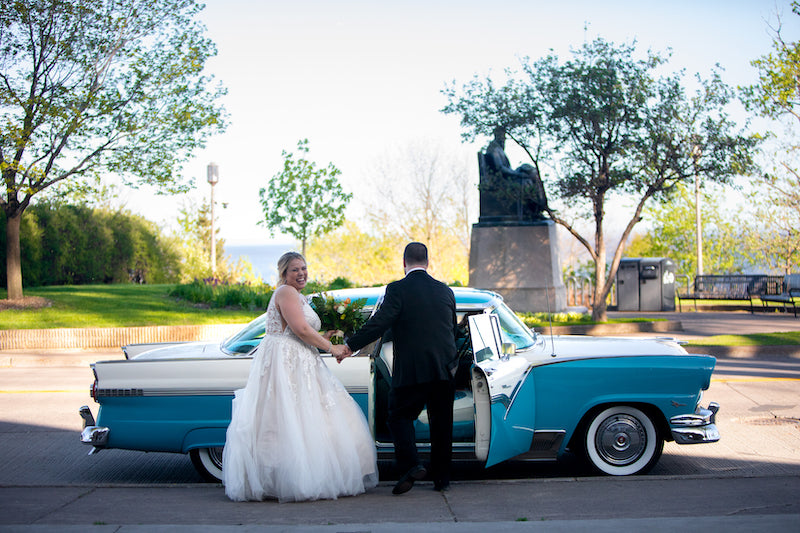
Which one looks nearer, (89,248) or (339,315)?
(339,315)

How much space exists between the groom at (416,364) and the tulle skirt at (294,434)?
31cm

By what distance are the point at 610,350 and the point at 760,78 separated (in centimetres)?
1557

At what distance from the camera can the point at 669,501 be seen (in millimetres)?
5180

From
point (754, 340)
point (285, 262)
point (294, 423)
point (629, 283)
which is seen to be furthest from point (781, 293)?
point (294, 423)

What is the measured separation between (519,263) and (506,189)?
211 centimetres

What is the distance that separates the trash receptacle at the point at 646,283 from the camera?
23.8m

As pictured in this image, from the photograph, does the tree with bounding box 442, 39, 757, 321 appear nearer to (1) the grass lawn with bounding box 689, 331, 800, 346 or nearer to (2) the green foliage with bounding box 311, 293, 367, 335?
(1) the grass lawn with bounding box 689, 331, 800, 346

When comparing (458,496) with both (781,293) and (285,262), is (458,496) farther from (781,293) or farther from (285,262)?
(781,293)

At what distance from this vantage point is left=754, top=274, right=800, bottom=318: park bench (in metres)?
23.1

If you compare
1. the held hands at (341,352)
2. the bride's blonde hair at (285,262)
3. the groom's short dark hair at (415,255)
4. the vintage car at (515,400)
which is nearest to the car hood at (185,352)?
the vintage car at (515,400)

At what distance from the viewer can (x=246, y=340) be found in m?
6.34

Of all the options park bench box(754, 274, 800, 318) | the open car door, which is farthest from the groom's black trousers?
park bench box(754, 274, 800, 318)

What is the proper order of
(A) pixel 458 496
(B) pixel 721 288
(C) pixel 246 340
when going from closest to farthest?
(A) pixel 458 496
(C) pixel 246 340
(B) pixel 721 288

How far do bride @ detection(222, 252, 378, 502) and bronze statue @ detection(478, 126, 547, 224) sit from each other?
14550 millimetres
